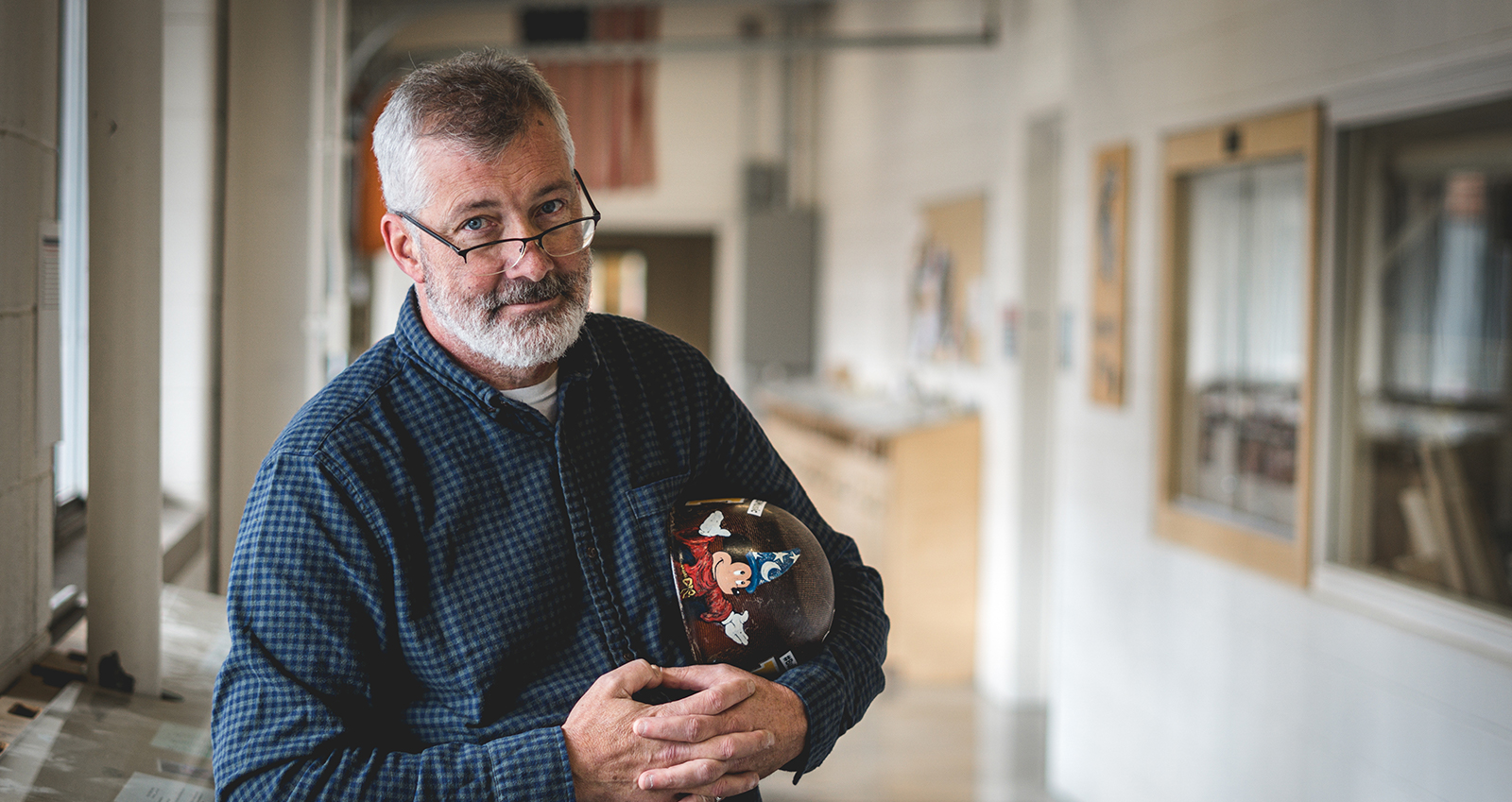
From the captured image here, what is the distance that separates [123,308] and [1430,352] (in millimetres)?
3636

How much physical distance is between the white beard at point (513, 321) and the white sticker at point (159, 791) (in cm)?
83

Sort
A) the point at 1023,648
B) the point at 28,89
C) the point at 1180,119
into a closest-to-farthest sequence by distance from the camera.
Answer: the point at 28,89 < the point at 1180,119 < the point at 1023,648

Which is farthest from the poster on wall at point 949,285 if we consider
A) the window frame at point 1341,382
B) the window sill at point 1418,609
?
the window sill at point 1418,609

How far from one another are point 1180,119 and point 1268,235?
1.53 feet

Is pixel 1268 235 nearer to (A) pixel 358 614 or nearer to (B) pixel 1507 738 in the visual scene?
(B) pixel 1507 738

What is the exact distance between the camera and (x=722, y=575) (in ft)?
4.75

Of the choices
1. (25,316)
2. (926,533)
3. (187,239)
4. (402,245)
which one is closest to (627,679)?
(402,245)

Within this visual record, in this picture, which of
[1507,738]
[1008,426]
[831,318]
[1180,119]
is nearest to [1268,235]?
[1180,119]

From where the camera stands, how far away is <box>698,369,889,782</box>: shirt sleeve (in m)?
1.49

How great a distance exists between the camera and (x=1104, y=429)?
4125mm

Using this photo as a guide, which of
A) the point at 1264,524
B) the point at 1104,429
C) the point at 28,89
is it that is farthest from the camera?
the point at 1104,429

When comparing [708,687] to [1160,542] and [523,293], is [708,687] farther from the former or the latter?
[1160,542]

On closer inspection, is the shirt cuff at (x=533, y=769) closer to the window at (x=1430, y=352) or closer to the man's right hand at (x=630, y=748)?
→ the man's right hand at (x=630, y=748)

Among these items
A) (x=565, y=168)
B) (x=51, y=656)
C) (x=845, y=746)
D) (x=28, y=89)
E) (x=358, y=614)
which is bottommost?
(x=845, y=746)
